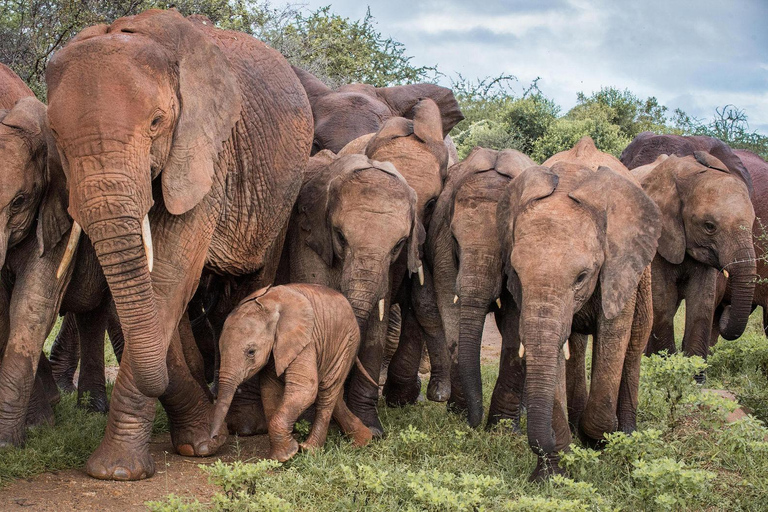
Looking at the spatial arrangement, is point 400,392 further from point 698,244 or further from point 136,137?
point 136,137

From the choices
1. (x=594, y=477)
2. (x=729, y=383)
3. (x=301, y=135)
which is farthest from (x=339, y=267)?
(x=729, y=383)

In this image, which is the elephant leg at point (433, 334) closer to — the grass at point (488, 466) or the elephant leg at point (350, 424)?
the grass at point (488, 466)

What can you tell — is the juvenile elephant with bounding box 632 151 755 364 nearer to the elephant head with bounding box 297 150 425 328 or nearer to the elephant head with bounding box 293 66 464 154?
the elephant head with bounding box 293 66 464 154

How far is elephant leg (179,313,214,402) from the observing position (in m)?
6.18

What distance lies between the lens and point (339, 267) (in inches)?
257

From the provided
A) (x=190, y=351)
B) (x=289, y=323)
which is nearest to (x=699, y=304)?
(x=289, y=323)

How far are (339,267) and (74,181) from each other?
2217mm

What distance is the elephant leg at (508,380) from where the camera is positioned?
243 inches

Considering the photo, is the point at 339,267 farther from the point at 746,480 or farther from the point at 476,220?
the point at 746,480

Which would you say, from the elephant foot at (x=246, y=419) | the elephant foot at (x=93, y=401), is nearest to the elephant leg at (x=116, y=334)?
the elephant foot at (x=93, y=401)

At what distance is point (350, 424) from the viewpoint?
599 centimetres

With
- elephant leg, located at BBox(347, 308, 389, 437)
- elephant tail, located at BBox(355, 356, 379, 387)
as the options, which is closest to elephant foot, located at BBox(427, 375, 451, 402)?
elephant leg, located at BBox(347, 308, 389, 437)

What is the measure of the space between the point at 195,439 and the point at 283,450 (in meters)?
0.65

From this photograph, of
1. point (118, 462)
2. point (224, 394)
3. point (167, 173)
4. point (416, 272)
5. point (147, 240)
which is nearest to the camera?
point (147, 240)
